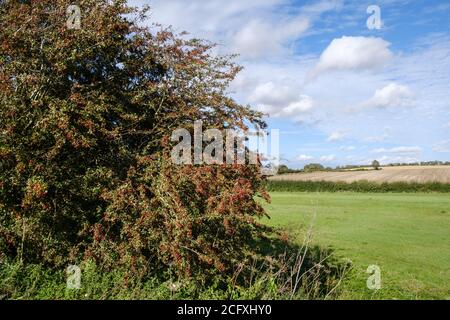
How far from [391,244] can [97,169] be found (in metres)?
13.4

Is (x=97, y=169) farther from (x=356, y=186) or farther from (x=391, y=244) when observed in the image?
(x=356, y=186)

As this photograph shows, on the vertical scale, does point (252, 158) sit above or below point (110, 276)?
above

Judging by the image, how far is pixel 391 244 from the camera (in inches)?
667

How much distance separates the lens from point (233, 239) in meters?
8.51

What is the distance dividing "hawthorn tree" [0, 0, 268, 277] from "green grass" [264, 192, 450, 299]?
2215mm

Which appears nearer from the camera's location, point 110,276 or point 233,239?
point 110,276

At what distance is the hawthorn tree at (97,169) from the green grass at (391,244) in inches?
87.2

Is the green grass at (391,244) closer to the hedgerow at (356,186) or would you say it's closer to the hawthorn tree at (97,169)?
the hawthorn tree at (97,169)

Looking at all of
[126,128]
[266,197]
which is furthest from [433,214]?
[126,128]

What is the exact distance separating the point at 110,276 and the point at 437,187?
52.4 metres

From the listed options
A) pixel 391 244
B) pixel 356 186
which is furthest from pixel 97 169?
pixel 356 186
